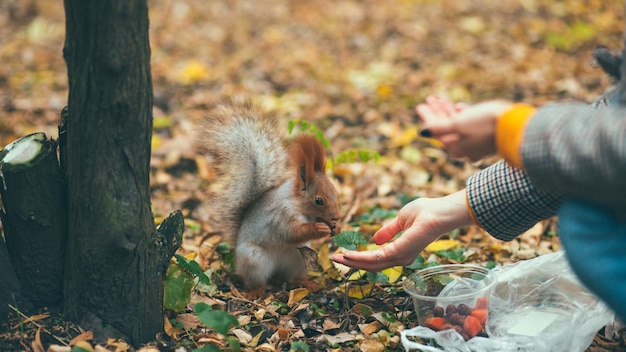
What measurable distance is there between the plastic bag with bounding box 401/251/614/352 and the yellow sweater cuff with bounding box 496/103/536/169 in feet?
1.45

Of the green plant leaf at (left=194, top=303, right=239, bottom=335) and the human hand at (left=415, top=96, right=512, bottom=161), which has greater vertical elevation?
the human hand at (left=415, top=96, right=512, bottom=161)

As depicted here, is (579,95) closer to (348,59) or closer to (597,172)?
(348,59)

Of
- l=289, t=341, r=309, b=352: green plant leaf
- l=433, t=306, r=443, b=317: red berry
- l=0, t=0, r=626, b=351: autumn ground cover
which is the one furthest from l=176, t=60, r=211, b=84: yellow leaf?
l=433, t=306, r=443, b=317: red berry

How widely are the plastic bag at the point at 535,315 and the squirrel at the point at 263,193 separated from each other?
1.55ft

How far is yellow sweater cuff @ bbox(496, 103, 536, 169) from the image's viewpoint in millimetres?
1114

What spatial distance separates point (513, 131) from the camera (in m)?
1.13

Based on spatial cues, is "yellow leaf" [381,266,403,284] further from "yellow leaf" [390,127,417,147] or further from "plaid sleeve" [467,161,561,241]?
"yellow leaf" [390,127,417,147]

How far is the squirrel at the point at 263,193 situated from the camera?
1.88m

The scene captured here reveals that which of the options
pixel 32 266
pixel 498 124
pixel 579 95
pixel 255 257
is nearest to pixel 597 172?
pixel 498 124

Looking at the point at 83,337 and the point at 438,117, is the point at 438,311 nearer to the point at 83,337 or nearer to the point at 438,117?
the point at 438,117

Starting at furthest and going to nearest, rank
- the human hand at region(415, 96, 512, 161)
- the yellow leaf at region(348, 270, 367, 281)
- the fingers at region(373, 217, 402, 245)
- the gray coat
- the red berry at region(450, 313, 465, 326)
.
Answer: the yellow leaf at region(348, 270, 367, 281) → the fingers at region(373, 217, 402, 245) → the red berry at region(450, 313, 465, 326) → the human hand at region(415, 96, 512, 161) → the gray coat

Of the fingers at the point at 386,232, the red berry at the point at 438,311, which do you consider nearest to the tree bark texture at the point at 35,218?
the fingers at the point at 386,232

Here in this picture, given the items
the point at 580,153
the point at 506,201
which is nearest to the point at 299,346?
the point at 506,201

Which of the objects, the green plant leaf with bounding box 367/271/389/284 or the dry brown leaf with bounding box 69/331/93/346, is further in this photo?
the green plant leaf with bounding box 367/271/389/284
